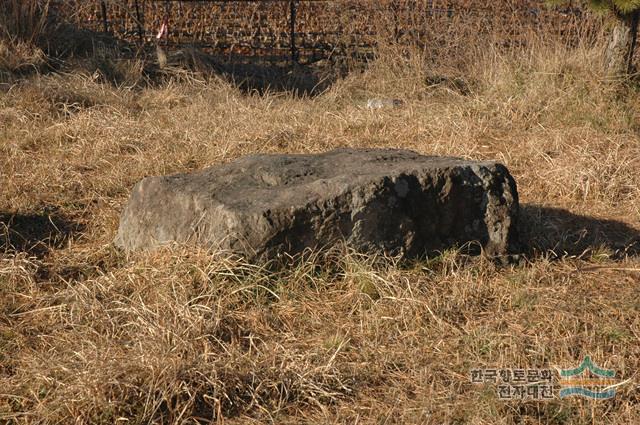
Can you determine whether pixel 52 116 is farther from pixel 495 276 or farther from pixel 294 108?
pixel 495 276

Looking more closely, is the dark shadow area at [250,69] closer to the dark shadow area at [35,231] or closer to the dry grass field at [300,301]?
the dry grass field at [300,301]

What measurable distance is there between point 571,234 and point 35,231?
293cm

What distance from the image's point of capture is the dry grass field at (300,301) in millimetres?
2781

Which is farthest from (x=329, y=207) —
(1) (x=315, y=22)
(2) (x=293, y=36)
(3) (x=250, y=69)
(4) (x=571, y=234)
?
(1) (x=315, y=22)

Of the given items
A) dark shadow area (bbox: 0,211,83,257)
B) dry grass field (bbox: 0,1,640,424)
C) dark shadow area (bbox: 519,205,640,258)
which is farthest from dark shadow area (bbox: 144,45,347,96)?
dark shadow area (bbox: 519,205,640,258)

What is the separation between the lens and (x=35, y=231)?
4355 mm

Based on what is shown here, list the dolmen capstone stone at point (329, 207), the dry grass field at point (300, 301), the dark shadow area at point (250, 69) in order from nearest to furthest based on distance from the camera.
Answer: the dry grass field at point (300, 301)
the dolmen capstone stone at point (329, 207)
the dark shadow area at point (250, 69)

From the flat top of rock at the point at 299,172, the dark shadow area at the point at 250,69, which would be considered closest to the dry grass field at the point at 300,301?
the flat top of rock at the point at 299,172

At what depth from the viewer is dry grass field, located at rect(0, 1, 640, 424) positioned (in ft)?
9.12

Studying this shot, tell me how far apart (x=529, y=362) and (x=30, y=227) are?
2793mm

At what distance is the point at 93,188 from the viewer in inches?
196

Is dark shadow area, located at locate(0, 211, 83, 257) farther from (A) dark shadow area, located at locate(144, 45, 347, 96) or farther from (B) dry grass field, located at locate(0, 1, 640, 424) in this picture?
(A) dark shadow area, located at locate(144, 45, 347, 96)

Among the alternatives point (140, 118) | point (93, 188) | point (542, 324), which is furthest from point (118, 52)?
point (542, 324)

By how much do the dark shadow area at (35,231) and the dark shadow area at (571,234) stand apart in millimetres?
2444
